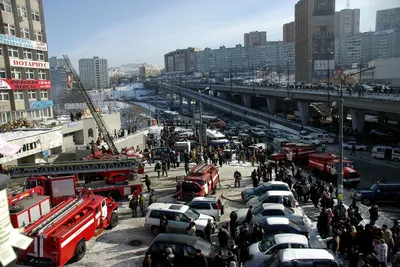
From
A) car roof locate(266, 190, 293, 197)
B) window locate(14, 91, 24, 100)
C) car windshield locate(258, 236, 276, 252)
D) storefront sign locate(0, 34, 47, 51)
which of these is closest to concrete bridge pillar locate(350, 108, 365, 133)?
car roof locate(266, 190, 293, 197)

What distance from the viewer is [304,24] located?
365 ft

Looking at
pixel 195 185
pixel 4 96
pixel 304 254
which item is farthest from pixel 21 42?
pixel 304 254

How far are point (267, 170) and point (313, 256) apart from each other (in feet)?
44.8

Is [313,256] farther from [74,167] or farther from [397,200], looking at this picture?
[74,167]

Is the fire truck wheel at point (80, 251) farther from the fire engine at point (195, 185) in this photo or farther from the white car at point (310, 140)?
the white car at point (310, 140)

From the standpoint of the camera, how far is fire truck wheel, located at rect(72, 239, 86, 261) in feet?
39.7

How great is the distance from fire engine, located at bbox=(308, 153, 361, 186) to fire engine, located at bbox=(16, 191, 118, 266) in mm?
15863

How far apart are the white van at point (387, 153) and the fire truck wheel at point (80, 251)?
2959 cm

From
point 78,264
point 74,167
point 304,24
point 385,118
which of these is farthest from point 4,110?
point 304,24

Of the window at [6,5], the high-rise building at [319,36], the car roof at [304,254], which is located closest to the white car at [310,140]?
the car roof at [304,254]

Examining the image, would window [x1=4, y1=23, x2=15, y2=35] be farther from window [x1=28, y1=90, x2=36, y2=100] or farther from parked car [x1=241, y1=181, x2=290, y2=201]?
parked car [x1=241, y1=181, x2=290, y2=201]

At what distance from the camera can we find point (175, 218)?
14.0 meters

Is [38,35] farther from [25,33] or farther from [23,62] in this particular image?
[23,62]

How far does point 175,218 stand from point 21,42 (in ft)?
91.2
